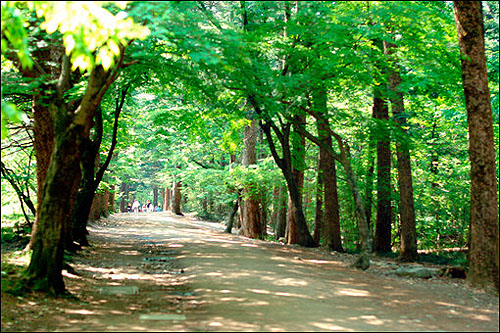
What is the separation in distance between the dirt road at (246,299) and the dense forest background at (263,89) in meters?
1.49

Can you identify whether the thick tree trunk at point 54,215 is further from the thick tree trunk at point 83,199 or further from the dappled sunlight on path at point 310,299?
the thick tree trunk at point 83,199

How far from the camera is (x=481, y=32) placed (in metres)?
10.7

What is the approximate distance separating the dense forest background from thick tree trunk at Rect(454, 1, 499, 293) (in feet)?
4.12

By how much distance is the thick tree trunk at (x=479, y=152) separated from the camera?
10297mm

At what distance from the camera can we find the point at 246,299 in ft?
27.5

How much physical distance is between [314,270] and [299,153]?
23.4 feet

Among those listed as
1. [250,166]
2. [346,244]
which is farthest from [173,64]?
[346,244]

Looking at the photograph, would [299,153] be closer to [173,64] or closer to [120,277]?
[173,64]

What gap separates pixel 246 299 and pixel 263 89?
541 centimetres

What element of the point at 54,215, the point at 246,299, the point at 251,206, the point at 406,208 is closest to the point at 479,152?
the point at 406,208

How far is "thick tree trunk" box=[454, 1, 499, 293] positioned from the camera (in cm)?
1030

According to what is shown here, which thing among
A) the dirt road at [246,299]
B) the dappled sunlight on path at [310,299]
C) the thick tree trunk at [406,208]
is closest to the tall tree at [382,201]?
the thick tree trunk at [406,208]

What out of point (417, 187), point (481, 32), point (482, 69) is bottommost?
point (417, 187)

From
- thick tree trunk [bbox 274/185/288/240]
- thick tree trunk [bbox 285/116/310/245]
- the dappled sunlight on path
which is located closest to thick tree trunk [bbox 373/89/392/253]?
thick tree trunk [bbox 285/116/310/245]
